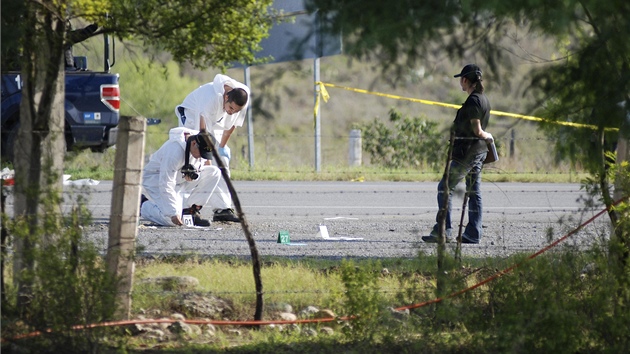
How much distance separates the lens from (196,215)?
37.1 feet

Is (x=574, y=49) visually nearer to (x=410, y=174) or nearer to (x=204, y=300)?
(x=204, y=300)

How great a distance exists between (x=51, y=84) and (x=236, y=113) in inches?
186

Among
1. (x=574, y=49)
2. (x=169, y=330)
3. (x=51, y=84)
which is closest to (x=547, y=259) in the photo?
(x=574, y=49)

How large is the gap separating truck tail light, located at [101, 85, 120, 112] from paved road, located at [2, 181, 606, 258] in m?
1.43

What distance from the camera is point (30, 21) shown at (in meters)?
6.00

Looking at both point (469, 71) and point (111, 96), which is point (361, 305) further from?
point (111, 96)

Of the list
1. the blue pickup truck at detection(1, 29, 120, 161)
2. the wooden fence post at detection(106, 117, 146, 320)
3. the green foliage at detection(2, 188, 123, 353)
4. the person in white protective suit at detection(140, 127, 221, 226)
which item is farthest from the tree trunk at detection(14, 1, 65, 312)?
the blue pickup truck at detection(1, 29, 120, 161)

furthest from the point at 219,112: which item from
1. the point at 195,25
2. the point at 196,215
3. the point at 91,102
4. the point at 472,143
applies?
the point at 91,102

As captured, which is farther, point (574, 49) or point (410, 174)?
point (410, 174)

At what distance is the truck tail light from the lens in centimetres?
1508

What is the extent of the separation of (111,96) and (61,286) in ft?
31.4

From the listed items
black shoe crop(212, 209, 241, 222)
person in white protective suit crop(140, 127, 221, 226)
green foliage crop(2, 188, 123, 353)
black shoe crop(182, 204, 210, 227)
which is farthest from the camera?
black shoe crop(212, 209, 241, 222)

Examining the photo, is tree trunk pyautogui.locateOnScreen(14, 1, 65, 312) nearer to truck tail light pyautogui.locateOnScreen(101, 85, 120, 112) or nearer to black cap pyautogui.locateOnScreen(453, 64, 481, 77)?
black cap pyautogui.locateOnScreen(453, 64, 481, 77)

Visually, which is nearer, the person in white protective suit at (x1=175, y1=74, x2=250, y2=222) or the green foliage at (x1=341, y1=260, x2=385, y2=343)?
the green foliage at (x1=341, y1=260, x2=385, y2=343)
